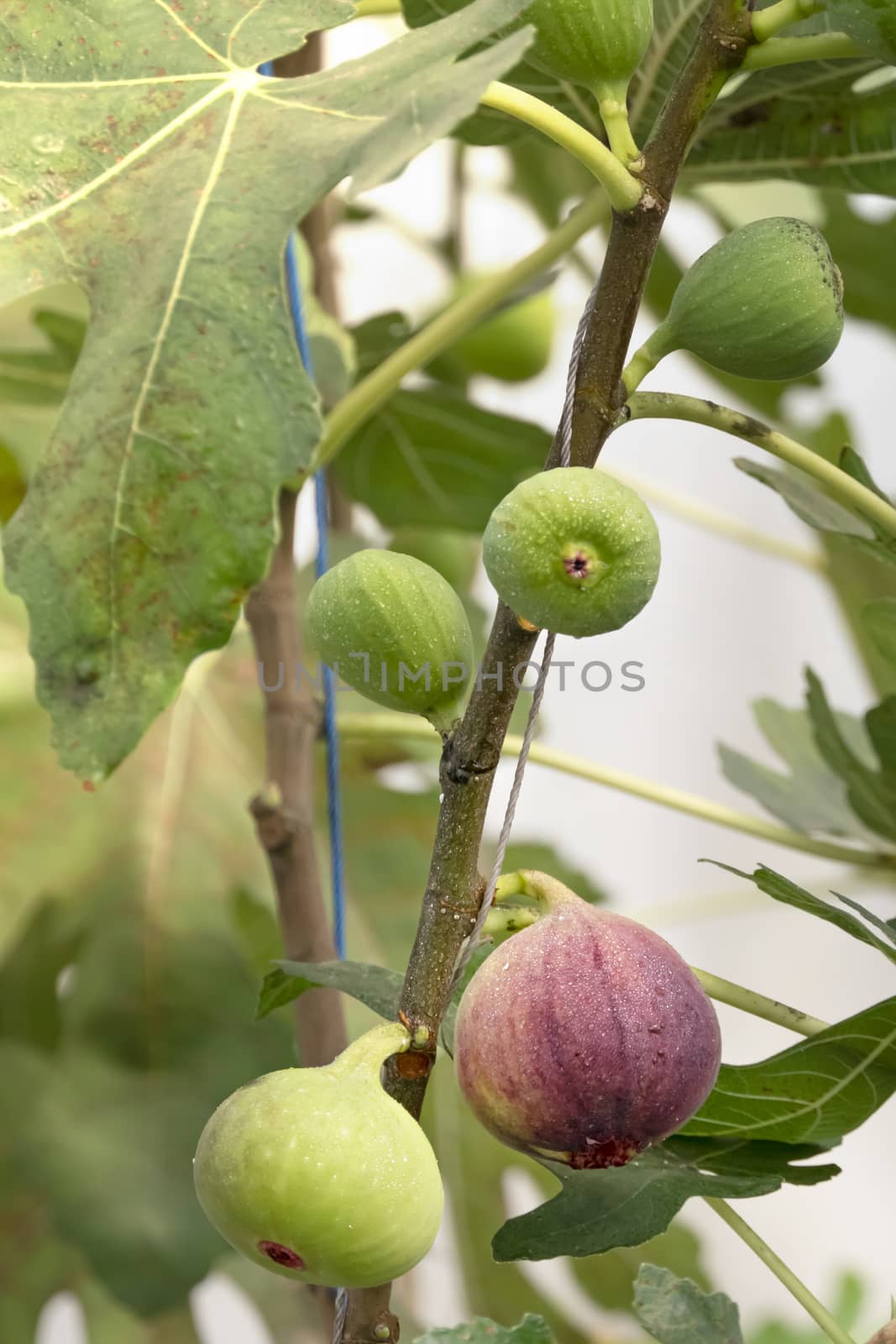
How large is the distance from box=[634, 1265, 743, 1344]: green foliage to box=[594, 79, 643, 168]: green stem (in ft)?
1.22

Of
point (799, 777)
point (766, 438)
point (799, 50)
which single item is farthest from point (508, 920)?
point (799, 777)

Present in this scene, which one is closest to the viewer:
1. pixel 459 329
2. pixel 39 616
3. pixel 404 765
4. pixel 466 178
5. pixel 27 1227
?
pixel 39 616

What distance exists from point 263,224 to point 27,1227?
76 centimetres

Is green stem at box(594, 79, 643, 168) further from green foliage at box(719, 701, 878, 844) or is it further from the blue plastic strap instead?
green foliage at box(719, 701, 878, 844)

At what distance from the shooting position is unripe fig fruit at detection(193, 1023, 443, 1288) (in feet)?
1.09

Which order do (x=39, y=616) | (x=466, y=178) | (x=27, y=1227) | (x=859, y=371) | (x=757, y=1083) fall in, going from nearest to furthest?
(x=39, y=616) → (x=757, y=1083) → (x=27, y=1227) → (x=466, y=178) → (x=859, y=371)

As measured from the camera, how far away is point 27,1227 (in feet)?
2.89

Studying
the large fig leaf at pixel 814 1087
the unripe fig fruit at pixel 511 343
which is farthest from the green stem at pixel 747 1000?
the unripe fig fruit at pixel 511 343

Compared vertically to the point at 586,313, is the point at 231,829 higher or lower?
lower

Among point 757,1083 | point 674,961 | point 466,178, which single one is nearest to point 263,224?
point 674,961

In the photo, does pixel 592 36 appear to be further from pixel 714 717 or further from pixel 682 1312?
pixel 714 717

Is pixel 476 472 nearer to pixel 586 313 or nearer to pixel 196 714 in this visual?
pixel 196 714

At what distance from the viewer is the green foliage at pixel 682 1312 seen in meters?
0.46

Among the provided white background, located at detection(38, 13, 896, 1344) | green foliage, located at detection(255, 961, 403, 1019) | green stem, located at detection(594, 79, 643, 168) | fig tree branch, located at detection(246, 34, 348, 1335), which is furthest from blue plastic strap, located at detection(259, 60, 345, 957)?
white background, located at detection(38, 13, 896, 1344)
